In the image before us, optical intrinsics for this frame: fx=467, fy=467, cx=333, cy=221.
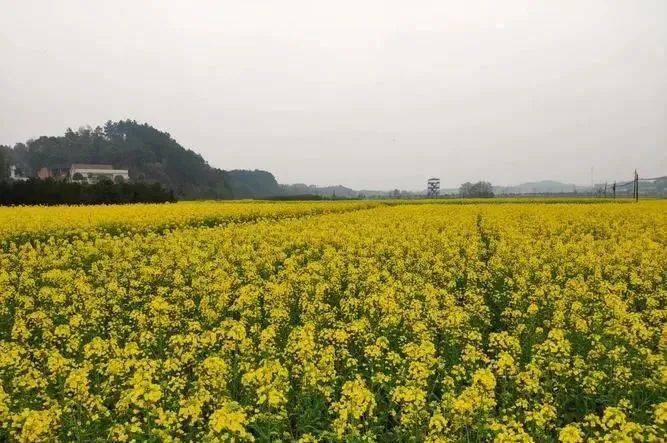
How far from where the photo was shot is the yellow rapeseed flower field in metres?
5.50

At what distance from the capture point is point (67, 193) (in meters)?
51.3

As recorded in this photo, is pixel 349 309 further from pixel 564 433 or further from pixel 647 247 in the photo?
pixel 647 247

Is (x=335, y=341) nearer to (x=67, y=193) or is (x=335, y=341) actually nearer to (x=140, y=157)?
(x=67, y=193)

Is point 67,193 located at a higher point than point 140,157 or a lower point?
lower

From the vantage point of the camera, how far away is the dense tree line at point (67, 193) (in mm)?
49094

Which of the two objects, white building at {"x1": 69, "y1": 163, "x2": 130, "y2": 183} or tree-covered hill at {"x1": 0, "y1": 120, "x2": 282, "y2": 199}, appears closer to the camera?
white building at {"x1": 69, "y1": 163, "x2": 130, "y2": 183}

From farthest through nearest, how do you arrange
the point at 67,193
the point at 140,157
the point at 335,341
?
1. the point at 140,157
2. the point at 67,193
3. the point at 335,341

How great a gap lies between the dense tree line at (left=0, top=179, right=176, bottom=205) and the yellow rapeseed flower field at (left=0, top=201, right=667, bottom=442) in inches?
1272

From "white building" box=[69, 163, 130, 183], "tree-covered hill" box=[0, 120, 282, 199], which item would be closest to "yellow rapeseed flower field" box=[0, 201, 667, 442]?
"white building" box=[69, 163, 130, 183]

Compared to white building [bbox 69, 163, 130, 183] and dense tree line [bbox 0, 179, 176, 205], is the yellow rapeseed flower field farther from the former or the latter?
white building [bbox 69, 163, 130, 183]

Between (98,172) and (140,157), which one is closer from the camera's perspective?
(98,172)

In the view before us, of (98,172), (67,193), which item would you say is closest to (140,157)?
(98,172)

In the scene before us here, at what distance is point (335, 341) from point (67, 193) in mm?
52230

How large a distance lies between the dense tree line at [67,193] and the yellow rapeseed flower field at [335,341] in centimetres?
3231
